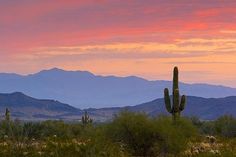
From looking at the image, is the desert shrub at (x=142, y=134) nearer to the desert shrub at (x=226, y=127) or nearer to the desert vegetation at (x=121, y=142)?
the desert vegetation at (x=121, y=142)

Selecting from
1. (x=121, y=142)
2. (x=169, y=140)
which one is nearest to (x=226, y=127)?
(x=121, y=142)

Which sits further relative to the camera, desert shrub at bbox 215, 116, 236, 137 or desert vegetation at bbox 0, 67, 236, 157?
desert shrub at bbox 215, 116, 236, 137

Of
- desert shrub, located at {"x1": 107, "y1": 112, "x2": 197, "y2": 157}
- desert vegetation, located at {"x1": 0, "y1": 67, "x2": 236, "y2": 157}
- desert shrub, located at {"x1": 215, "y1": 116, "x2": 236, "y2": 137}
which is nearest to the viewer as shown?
desert vegetation, located at {"x1": 0, "y1": 67, "x2": 236, "y2": 157}

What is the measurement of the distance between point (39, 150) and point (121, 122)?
278 inches

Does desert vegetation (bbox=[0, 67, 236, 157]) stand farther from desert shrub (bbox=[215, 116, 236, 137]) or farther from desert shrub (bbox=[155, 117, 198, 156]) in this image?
desert shrub (bbox=[215, 116, 236, 137])

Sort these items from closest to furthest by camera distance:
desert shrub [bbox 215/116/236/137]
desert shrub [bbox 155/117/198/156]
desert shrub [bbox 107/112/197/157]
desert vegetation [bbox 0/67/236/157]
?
desert vegetation [bbox 0/67/236/157] → desert shrub [bbox 155/117/198/156] → desert shrub [bbox 107/112/197/157] → desert shrub [bbox 215/116/236/137]

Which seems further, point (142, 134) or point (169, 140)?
point (142, 134)

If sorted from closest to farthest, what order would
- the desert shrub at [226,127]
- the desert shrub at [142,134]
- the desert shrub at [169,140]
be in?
the desert shrub at [169,140]
the desert shrub at [142,134]
the desert shrub at [226,127]

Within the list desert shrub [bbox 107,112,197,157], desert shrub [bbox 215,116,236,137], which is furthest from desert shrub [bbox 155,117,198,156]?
desert shrub [bbox 215,116,236,137]

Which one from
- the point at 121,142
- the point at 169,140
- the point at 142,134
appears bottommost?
the point at 121,142

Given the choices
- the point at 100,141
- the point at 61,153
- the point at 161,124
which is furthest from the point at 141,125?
the point at 61,153

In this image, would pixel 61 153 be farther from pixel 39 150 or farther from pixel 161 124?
pixel 161 124

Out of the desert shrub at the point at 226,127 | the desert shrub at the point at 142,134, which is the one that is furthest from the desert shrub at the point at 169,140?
the desert shrub at the point at 226,127

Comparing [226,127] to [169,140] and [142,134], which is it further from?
[169,140]
